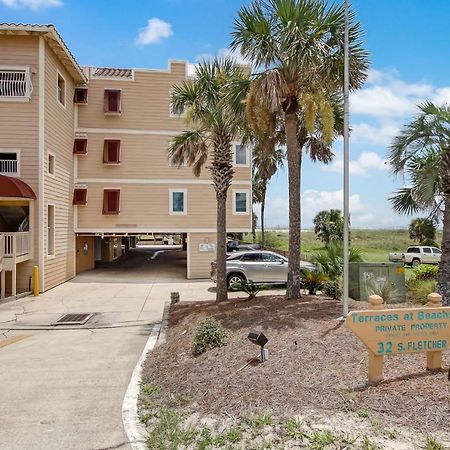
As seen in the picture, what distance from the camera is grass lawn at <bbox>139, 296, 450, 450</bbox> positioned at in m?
4.11

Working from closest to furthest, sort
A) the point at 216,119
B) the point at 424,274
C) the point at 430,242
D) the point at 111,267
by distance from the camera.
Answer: the point at 216,119 < the point at 424,274 < the point at 111,267 < the point at 430,242

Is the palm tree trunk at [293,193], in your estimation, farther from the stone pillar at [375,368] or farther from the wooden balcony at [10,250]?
the wooden balcony at [10,250]

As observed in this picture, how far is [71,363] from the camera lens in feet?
26.4

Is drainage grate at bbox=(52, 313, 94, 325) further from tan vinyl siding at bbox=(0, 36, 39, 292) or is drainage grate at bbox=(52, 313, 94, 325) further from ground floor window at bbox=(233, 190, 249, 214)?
ground floor window at bbox=(233, 190, 249, 214)

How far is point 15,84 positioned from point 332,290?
1538 cm

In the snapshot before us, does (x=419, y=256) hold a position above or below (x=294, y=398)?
below

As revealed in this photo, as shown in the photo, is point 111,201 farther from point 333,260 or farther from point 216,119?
point 333,260

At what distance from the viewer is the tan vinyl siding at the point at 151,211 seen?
75.5 feet

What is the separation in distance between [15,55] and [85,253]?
1175 cm

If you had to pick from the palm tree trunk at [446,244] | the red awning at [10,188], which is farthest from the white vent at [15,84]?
the palm tree trunk at [446,244]

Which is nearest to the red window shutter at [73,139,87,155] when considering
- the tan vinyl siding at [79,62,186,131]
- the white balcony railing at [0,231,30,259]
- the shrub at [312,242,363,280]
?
the tan vinyl siding at [79,62,186,131]

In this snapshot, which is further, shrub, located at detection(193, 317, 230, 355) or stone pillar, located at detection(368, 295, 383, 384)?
shrub, located at detection(193, 317, 230, 355)

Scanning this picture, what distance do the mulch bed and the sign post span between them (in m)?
0.28

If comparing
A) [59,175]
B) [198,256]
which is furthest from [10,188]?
[198,256]
